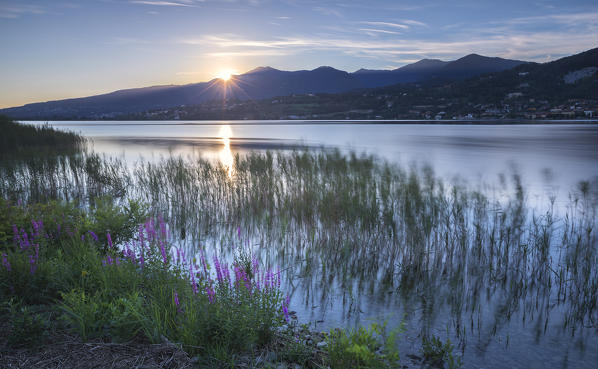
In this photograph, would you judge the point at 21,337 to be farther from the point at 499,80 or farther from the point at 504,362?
the point at 499,80

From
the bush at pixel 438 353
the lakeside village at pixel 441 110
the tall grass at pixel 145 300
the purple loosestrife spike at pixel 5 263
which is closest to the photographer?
the tall grass at pixel 145 300

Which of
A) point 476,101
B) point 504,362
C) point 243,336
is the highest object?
point 476,101

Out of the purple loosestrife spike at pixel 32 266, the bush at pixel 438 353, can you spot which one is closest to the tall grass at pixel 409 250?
the bush at pixel 438 353

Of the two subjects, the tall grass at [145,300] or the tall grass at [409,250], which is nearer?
the tall grass at [145,300]

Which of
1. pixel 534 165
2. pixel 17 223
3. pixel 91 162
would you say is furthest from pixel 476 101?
pixel 17 223

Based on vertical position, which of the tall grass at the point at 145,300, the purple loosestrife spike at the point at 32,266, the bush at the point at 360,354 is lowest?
the bush at the point at 360,354

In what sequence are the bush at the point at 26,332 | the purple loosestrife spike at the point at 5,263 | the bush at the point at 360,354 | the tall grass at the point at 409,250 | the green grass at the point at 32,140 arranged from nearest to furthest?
the bush at the point at 360,354, the bush at the point at 26,332, the purple loosestrife spike at the point at 5,263, the tall grass at the point at 409,250, the green grass at the point at 32,140

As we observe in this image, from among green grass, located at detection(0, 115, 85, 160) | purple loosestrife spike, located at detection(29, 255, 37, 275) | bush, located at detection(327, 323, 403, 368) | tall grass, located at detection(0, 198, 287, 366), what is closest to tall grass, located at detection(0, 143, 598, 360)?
bush, located at detection(327, 323, 403, 368)

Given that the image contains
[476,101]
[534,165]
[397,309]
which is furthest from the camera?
[476,101]

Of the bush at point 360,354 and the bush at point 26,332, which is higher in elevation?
the bush at point 26,332

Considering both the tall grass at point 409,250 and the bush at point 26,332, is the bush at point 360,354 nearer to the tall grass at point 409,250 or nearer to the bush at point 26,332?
the tall grass at point 409,250

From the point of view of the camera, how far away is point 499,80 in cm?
10262

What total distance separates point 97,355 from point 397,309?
403 centimetres

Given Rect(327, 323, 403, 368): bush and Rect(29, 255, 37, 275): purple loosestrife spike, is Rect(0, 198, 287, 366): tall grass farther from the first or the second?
Rect(327, 323, 403, 368): bush
